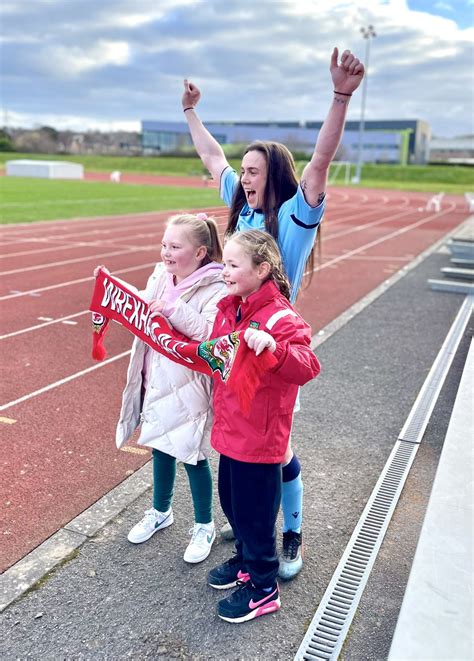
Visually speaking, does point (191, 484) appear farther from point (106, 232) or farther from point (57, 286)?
point (106, 232)

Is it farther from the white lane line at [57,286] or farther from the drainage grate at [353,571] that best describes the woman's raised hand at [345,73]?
the white lane line at [57,286]

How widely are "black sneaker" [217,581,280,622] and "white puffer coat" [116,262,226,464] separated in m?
0.60

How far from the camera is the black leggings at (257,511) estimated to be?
2.42 metres

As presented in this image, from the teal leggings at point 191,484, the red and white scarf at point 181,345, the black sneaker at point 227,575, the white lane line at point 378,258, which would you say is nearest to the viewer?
→ the red and white scarf at point 181,345

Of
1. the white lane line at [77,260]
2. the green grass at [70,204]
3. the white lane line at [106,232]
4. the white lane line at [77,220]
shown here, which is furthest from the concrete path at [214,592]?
the green grass at [70,204]

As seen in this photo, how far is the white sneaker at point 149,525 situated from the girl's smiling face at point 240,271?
1394 mm

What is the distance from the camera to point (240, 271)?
231 cm

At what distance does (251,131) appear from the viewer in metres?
101

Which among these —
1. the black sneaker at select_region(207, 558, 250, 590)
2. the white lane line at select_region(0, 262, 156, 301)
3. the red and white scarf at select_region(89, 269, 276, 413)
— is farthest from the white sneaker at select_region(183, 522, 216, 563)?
the white lane line at select_region(0, 262, 156, 301)

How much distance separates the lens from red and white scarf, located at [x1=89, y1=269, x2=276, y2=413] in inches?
85.3

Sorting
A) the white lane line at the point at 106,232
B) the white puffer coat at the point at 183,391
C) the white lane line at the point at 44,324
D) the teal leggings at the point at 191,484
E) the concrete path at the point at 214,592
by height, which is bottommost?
the white lane line at the point at 106,232

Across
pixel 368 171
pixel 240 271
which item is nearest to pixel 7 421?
pixel 240 271

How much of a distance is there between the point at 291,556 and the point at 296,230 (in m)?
1.51

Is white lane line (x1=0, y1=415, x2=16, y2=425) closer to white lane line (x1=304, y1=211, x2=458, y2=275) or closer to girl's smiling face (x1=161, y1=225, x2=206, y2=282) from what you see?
girl's smiling face (x1=161, y1=225, x2=206, y2=282)
